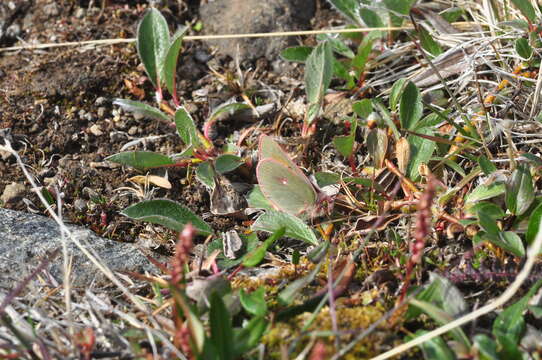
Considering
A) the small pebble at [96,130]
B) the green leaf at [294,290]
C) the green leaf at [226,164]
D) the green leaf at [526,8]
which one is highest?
the green leaf at [526,8]

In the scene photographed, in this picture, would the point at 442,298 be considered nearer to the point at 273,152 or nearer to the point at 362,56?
the point at 273,152

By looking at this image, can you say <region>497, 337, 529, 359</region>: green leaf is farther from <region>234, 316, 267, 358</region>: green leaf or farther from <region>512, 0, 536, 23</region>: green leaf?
<region>512, 0, 536, 23</region>: green leaf

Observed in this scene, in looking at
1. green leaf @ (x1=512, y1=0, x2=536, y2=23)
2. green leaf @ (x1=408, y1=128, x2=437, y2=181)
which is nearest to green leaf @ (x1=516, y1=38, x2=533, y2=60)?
green leaf @ (x1=512, y1=0, x2=536, y2=23)

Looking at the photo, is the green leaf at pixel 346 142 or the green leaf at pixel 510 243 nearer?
the green leaf at pixel 510 243

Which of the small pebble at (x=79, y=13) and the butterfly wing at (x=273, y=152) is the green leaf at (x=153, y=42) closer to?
the small pebble at (x=79, y=13)

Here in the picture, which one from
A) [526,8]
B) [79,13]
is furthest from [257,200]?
[79,13]

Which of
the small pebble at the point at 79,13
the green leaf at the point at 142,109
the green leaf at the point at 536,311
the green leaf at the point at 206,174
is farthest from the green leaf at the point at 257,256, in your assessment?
the small pebble at the point at 79,13
